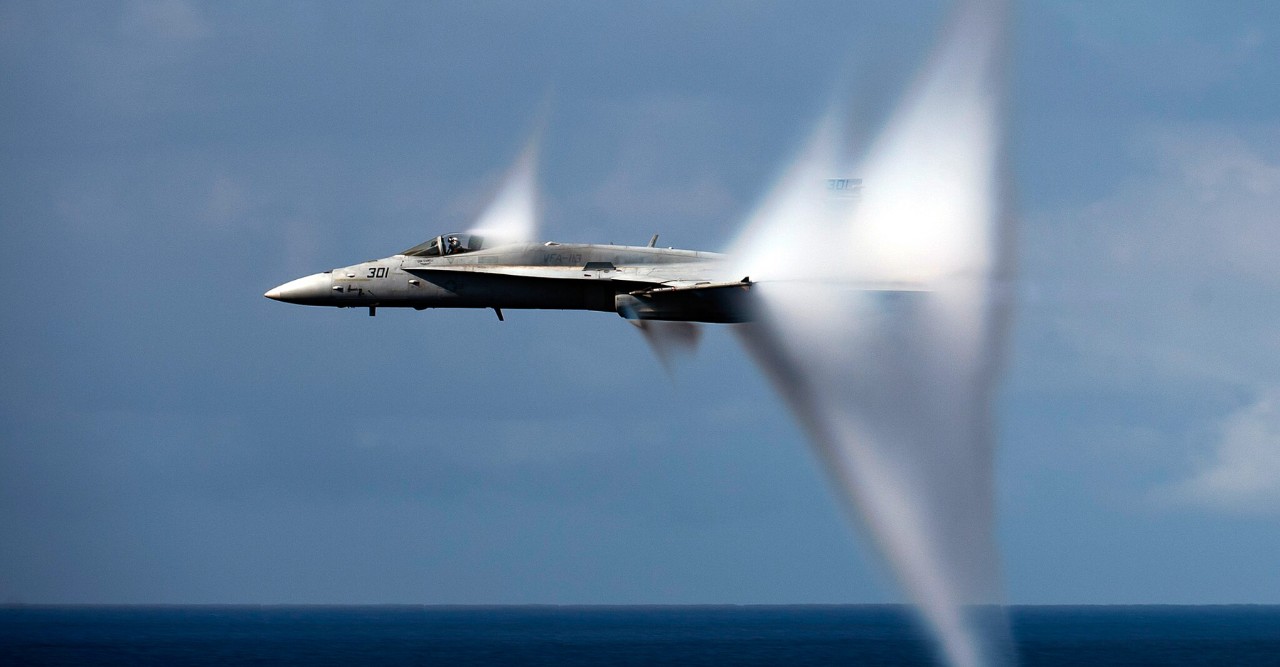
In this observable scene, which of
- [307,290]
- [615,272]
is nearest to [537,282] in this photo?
[615,272]

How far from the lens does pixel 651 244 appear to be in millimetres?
49094

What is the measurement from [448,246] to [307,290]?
4919 mm

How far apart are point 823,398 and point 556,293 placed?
9715 millimetres

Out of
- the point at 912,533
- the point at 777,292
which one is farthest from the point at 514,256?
the point at 912,533

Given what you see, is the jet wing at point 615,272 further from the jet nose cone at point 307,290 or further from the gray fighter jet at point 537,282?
the jet nose cone at point 307,290

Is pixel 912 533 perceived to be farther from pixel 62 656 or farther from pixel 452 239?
pixel 62 656

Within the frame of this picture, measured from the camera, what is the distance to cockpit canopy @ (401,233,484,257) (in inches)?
1984

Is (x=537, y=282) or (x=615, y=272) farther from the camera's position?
(x=537, y=282)

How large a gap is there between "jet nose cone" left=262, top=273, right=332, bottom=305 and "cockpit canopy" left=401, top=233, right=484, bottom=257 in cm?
290

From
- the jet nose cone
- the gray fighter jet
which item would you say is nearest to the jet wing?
the gray fighter jet

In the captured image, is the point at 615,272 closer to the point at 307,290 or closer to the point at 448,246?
the point at 448,246

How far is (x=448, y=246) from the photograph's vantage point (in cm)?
5069

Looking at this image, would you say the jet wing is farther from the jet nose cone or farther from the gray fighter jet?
the jet nose cone

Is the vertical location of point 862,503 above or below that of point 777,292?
below
